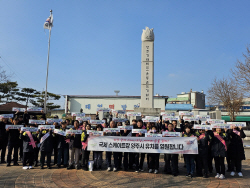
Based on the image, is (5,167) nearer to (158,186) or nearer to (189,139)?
(158,186)

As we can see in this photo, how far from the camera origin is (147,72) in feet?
51.7

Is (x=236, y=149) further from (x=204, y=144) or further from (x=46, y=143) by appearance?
(x=46, y=143)

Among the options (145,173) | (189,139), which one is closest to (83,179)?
(145,173)

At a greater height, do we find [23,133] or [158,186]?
[23,133]

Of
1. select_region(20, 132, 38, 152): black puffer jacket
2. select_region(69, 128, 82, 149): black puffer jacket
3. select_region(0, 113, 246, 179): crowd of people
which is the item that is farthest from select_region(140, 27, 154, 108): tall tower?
select_region(20, 132, 38, 152): black puffer jacket

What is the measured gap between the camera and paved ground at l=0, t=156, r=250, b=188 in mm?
5605

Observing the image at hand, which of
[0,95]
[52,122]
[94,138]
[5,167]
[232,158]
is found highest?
[0,95]

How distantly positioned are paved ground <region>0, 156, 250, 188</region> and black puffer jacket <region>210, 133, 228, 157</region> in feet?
2.60

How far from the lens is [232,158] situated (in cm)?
680

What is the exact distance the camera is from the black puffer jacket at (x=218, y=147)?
6.21m

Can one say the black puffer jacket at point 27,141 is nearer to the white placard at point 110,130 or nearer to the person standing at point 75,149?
the person standing at point 75,149

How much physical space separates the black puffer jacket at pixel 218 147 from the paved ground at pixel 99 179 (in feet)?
2.60

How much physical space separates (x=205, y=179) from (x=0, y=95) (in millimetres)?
33367

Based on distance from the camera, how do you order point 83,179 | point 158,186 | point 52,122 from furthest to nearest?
point 52,122 → point 83,179 → point 158,186
